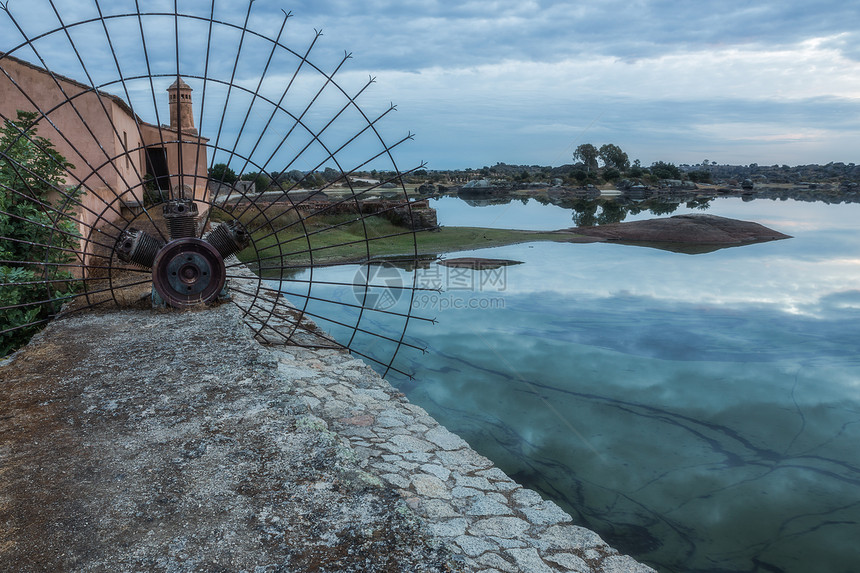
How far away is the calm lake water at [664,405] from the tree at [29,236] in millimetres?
4211

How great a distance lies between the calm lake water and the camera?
512 centimetres

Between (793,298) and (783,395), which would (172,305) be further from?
(793,298)

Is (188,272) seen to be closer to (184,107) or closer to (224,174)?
(224,174)

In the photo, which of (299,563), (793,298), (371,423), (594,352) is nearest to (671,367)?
(594,352)

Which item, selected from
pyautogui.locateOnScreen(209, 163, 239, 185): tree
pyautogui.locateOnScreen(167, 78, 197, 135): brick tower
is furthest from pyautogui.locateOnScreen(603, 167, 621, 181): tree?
pyautogui.locateOnScreen(167, 78, 197, 135): brick tower

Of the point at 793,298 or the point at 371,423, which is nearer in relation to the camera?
the point at 371,423

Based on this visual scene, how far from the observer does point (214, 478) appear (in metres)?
2.91

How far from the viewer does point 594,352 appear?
30.8 feet

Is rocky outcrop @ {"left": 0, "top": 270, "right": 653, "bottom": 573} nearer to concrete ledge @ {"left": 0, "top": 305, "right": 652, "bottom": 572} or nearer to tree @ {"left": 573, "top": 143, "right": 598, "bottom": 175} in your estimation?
concrete ledge @ {"left": 0, "top": 305, "right": 652, "bottom": 572}

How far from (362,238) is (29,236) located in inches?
523

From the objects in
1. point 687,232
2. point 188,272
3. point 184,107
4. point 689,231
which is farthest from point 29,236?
point 689,231

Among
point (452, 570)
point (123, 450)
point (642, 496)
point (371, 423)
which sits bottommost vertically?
point (642, 496)

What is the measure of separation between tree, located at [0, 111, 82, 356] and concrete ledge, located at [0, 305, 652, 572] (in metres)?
1.20

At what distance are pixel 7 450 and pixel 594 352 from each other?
26.0ft
